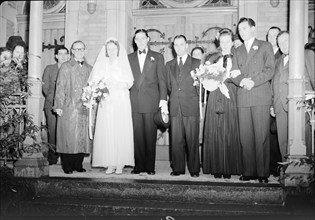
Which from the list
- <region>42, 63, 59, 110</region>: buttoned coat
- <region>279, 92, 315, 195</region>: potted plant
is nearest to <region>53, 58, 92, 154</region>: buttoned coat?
<region>42, 63, 59, 110</region>: buttoned coat

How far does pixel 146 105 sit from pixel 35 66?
1651mm

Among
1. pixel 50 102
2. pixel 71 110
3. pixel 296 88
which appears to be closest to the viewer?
pixel 296 88

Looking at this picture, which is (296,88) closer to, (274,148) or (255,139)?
(255,139)

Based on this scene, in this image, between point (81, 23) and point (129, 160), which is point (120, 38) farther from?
point (129, 160)

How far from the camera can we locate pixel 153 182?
4781 millimetres

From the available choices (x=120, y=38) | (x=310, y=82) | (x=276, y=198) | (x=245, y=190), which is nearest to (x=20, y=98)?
(x=120, y=38)

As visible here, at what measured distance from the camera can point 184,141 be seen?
5430mm

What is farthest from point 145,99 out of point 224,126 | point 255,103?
point 255,103

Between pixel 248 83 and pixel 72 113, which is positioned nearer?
pixel 248 83

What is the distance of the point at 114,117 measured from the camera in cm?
555

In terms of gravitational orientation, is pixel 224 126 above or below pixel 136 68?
below

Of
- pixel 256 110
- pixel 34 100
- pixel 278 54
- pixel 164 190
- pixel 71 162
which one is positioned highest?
pixel 278 54

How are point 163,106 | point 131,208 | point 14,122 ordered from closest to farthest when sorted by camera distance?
point 131,208
point 14,122
point 163,106

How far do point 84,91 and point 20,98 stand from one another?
3.13 ft
